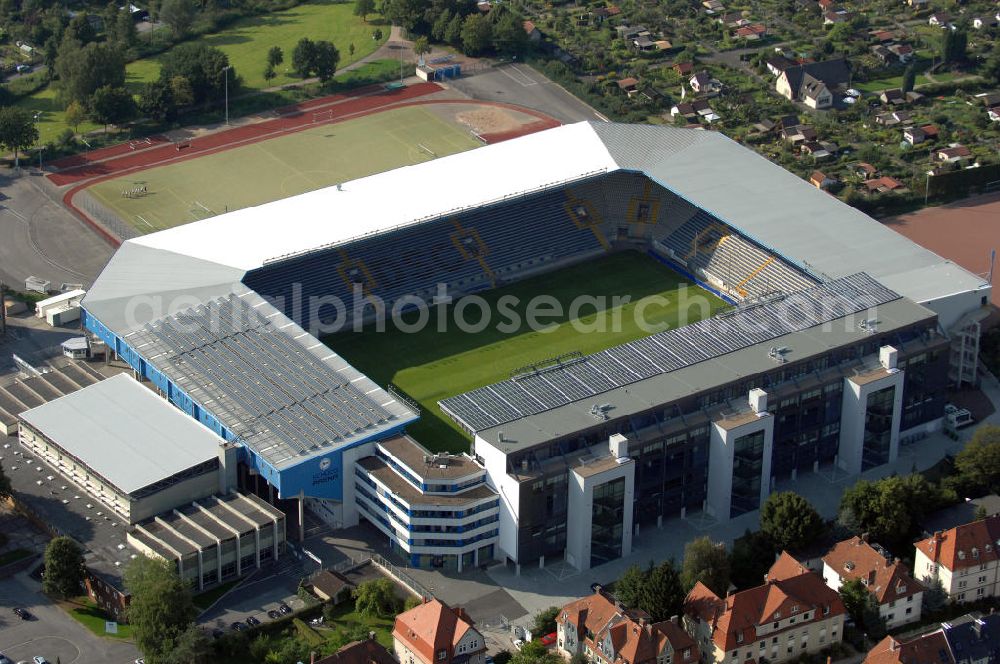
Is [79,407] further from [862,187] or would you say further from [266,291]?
[862,187]

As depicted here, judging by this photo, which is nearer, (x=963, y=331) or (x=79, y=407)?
(x=79, y=407)

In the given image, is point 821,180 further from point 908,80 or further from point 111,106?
point 111,106

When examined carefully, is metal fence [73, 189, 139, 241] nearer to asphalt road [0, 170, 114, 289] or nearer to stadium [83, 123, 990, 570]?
asphalt road [0, 170, 114, 289]

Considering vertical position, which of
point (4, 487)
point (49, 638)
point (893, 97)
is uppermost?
point (893, 97)

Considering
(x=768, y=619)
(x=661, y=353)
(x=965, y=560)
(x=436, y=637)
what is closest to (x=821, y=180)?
(x=661, y=353)

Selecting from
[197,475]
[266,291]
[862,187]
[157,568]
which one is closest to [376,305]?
[266,291]

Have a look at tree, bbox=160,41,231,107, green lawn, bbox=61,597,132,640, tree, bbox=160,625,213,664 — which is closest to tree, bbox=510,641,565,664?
tree, bbox=160,625,213,664
